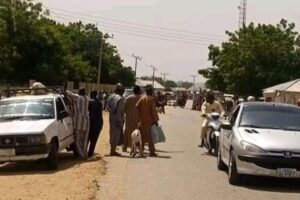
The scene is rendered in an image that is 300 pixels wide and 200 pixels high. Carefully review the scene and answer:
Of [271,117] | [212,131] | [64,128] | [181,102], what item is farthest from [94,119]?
[181,102]

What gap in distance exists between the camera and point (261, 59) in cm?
6694

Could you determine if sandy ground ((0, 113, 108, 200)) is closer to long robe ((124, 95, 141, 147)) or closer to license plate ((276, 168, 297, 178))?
long robe ((124, 95, 141, 147))

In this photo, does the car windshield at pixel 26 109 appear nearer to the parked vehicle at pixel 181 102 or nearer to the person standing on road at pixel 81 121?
the person standing on road at pixel 81 121

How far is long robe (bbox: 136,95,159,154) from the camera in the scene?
17234 mm

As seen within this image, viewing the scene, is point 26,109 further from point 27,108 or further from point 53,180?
point 53,180

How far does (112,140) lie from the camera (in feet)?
57.5

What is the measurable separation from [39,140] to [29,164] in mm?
2293

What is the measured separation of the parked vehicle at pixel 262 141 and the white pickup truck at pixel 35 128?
3.93 metres

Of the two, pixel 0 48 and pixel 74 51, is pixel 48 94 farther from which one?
pixel 74 51

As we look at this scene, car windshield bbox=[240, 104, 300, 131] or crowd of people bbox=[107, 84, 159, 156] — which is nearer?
car windshield bbox=[240, 104, 300, 131]

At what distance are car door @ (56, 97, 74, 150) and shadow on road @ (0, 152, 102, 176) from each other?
47 centimetres

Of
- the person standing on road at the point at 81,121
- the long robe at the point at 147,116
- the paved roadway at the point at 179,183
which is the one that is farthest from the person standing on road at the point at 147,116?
the person standing on road at the point at 81,121

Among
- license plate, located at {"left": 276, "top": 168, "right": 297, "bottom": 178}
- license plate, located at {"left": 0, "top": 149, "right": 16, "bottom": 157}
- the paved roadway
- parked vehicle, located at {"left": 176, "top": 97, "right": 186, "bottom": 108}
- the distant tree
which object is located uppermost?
the distant tree

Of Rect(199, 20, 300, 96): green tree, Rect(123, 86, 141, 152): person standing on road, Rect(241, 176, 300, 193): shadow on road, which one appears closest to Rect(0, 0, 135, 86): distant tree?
Rect(199, 20, 300, 96): green tree
